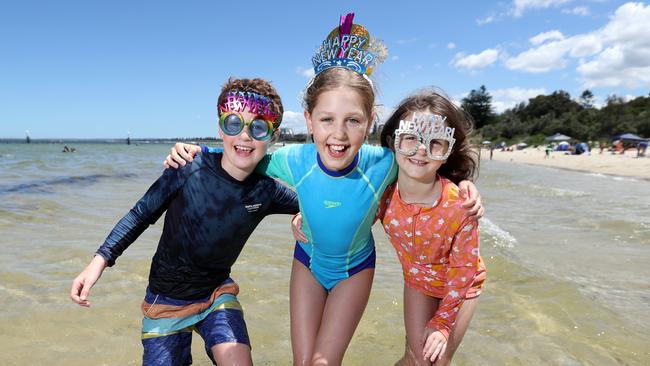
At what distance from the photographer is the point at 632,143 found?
46562 mm

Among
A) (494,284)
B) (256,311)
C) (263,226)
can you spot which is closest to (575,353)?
(494,284)

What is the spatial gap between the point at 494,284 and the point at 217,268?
13.0 ft

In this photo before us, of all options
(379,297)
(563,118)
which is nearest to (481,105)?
(563,118)

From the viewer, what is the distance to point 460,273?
3.02 meters

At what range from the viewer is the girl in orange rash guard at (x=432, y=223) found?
3.01 metres

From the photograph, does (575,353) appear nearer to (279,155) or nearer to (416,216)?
(416,216)

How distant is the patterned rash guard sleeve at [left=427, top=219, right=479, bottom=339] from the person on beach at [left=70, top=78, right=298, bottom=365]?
1.33m

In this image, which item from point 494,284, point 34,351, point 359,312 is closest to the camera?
point 359,312

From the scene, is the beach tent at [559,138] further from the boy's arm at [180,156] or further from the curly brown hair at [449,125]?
the boy's arm at [180,156]

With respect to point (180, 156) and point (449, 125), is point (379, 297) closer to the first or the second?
point (449, 125)

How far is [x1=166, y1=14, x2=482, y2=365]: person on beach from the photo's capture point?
3059 millimetres

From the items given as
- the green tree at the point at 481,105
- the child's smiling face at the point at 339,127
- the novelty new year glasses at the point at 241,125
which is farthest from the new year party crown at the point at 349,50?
the green tree at the point at 481,105

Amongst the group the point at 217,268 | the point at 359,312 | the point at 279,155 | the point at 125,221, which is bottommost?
the point at 359,312

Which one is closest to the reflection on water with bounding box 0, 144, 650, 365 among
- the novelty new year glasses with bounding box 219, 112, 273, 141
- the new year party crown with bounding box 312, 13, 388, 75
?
the novelty new year glasses with bounding box 219, 112, 273, 141
